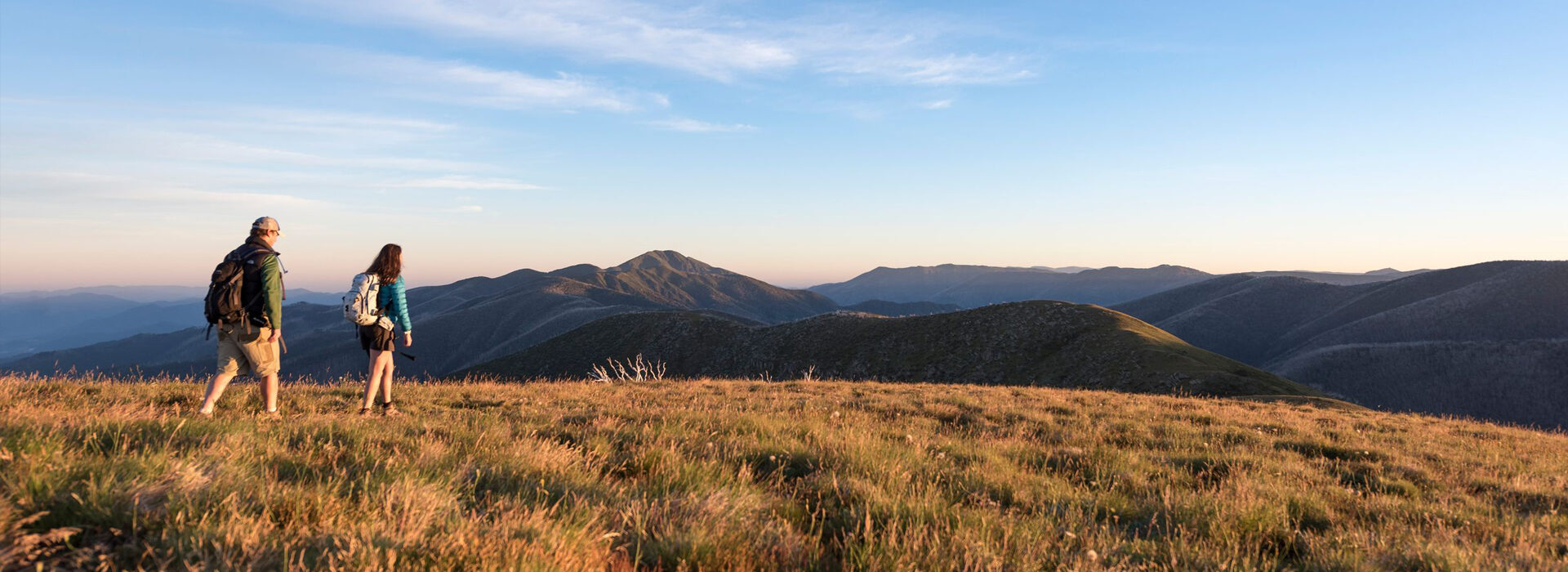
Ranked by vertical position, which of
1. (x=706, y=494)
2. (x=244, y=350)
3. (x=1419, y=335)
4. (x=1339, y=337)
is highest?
(x=244, y=350)

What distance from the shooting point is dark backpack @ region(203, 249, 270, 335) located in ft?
22.2

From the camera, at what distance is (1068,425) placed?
389 inches

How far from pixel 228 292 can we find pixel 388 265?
5.78 feet

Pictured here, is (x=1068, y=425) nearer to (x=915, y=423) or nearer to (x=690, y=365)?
(x=915, y=423)

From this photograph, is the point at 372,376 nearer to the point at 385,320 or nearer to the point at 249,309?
the point at 385,320

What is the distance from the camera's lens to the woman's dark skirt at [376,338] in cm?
825

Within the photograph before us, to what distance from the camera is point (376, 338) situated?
27.1ft

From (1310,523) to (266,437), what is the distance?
827 centimetres

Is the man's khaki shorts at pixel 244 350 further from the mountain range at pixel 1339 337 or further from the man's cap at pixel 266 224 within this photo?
the mountain range at pixel 1339 337

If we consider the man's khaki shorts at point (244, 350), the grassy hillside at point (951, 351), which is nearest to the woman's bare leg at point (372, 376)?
the man's khaki shorts at point (244, 350)

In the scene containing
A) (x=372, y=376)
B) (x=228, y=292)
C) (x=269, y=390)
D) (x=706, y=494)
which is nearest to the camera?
(x=706, y=494)

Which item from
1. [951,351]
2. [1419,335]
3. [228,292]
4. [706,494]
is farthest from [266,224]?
[1419,335]

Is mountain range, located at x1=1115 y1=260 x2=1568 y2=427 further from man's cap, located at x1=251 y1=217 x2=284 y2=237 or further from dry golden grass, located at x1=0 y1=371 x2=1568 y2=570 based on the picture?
man's cap, located at x1=251 y1=217 x2=284 y2=237

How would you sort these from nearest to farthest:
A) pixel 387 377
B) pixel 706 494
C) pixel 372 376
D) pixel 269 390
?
pixel 706 494 < pixel 269 390 < pixel 372 376 < pixel 387 377
